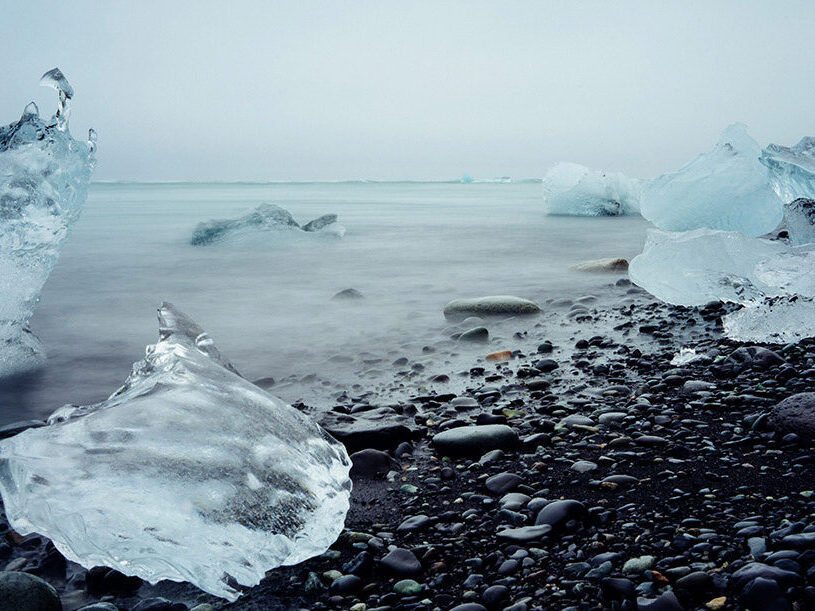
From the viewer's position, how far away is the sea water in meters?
4.14

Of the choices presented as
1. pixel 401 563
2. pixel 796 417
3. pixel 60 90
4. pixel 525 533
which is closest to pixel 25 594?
pixel 401 563

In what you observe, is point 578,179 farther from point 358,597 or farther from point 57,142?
point 358,597

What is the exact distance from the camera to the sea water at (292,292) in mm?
4145

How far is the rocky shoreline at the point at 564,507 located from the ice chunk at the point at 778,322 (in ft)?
0.64

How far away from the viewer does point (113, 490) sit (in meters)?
1.68

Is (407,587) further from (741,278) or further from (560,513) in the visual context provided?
(741,278)

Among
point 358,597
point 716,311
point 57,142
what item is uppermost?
point 57,142

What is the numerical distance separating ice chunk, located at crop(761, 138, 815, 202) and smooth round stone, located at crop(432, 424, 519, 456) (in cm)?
375

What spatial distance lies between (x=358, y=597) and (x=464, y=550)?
0.33 meters

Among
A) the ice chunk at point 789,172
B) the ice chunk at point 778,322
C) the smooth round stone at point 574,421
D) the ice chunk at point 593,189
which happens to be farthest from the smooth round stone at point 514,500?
the ice chunk at point 593,189

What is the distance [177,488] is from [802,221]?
14.4 ft

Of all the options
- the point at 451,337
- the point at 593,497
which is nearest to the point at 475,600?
the point at 593,497

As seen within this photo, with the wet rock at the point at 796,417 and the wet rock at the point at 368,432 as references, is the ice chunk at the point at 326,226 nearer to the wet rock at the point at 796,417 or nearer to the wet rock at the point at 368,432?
the wet rock at the point at 368,432

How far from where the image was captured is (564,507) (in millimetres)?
1870
